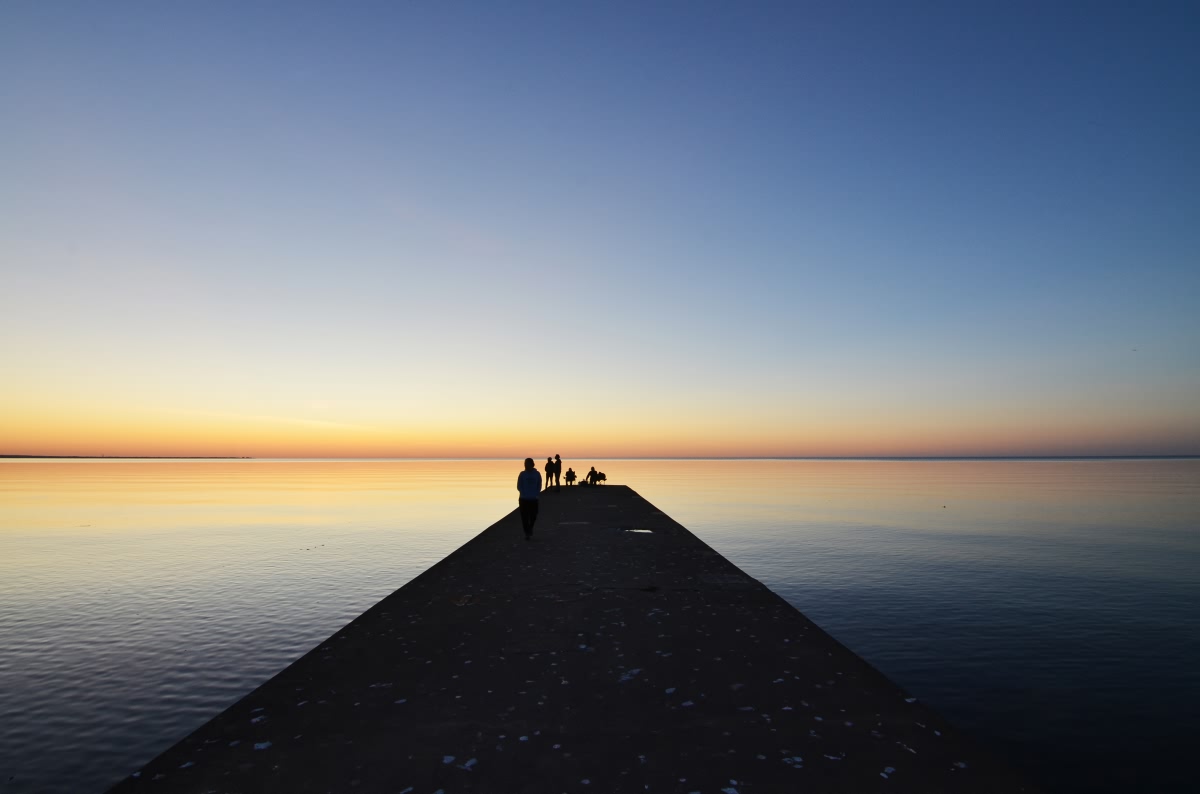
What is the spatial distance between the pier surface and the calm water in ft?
9.56

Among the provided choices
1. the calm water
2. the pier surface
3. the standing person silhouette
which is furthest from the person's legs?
the pier surface

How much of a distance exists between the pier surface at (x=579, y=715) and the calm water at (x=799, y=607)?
2.91 meters

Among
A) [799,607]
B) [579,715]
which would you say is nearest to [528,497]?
[799,607]

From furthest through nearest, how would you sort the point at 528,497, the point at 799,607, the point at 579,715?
the point at 528,497 → the point at 799,607 → the point at 579,715

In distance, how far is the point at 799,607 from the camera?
18.6 m

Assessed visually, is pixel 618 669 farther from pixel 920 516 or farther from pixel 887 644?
pixel 920 516

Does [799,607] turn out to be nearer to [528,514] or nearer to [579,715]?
[528,514]

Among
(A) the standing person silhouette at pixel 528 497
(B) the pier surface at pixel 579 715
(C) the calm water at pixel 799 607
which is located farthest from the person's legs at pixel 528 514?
(B) the pier surface at pixel 579 715

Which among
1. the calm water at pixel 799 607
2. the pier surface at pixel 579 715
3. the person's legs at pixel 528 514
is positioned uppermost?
the person's legs at pixel 528 514

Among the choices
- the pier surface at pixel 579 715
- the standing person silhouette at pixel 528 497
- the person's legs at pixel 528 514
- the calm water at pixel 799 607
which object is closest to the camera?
the pier surface at pixel 579 715

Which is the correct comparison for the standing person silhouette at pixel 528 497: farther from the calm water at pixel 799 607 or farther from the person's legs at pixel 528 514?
the calm water at pixel 799 607

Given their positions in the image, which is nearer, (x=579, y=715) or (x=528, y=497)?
(x=579, y=715)

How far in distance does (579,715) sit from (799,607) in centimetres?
1276

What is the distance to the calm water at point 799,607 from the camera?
10031mm
